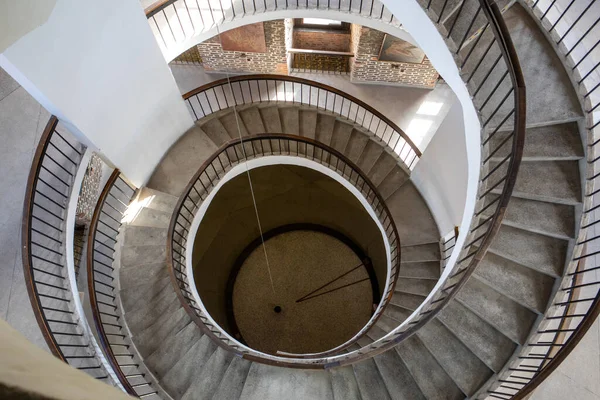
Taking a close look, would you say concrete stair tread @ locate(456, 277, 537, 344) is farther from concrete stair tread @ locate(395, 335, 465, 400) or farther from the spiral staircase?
concrete stair tread @ locate(395, 335, 465, 400)

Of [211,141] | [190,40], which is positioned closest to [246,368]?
[211,141]

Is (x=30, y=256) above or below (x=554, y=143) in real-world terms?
below

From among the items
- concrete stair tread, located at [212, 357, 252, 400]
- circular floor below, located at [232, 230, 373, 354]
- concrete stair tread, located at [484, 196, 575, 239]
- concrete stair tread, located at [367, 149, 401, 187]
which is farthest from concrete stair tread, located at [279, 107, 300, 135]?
concrete stair tread, located at [484, 196, 575, 239]

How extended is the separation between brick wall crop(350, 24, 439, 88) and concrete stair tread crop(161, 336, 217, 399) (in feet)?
24.4

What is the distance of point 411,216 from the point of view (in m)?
8.69

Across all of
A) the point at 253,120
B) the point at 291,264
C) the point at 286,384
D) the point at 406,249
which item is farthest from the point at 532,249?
the point at 291,264

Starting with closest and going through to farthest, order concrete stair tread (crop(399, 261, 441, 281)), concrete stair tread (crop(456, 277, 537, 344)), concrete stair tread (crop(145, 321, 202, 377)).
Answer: concrete stair tread (crop(456, 277, 537, 344)) → concrete stair tread (crop(145, 321, 202, 377)) → concrete stair tread (crop(399, 261, 441, 281))

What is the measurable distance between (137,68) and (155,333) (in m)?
4.26

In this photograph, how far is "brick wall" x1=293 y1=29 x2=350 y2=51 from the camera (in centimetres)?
1023

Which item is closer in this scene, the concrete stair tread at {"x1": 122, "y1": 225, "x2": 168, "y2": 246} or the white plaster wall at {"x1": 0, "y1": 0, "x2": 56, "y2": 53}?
the white plaster wall at {"x1": 0, "y1": 0, "x2": 56, "y2": 53}

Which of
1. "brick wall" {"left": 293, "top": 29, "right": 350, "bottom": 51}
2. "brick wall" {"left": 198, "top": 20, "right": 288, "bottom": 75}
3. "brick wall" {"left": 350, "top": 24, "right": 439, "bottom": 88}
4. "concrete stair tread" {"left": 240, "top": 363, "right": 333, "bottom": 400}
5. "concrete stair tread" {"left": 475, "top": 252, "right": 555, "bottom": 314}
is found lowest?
"concrete stair tread" {"left": 240, "top": 363, "right": 333, "bottom": 400}

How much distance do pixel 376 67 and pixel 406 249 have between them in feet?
16.1

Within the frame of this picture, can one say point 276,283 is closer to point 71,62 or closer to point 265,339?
point 265,339

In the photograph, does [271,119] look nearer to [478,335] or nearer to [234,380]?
[234,380]
